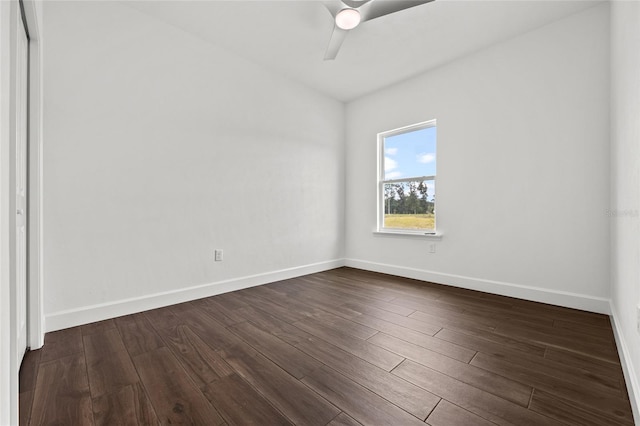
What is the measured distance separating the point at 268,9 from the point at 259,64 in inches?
34.2

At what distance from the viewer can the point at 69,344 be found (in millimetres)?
1754

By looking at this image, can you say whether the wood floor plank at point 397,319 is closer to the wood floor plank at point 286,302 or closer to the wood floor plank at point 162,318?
the wood floor plank at point 286,302

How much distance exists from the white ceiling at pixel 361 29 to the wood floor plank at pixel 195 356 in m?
2.62

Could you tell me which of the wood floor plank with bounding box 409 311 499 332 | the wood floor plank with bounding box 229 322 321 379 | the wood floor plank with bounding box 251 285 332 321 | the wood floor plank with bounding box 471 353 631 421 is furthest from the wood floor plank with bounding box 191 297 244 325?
the wood floor plank with bounding box 471 353 631 421

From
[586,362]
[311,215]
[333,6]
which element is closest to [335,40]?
[333,6]

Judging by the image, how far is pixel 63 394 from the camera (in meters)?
1.28

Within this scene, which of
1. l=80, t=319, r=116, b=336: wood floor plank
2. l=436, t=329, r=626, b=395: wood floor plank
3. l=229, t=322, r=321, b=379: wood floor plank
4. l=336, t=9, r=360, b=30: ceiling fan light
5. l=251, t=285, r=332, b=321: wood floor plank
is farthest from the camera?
l=251, t=285, r=332, b=321: wood floor plank

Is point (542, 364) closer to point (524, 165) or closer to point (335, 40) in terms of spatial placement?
point (524, 165)

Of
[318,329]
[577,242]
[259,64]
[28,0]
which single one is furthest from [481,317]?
[28,0]

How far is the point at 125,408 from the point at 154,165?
1871 millimetres

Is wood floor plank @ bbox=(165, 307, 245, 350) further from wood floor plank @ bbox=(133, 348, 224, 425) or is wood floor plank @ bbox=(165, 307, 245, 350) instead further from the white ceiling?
the white ceiling

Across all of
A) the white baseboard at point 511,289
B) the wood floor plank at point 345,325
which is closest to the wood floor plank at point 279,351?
the wood floor plank at point 345,325

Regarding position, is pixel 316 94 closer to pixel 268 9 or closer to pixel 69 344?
pixel 268 9

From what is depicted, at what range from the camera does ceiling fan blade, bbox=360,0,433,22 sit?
1.98 meters
